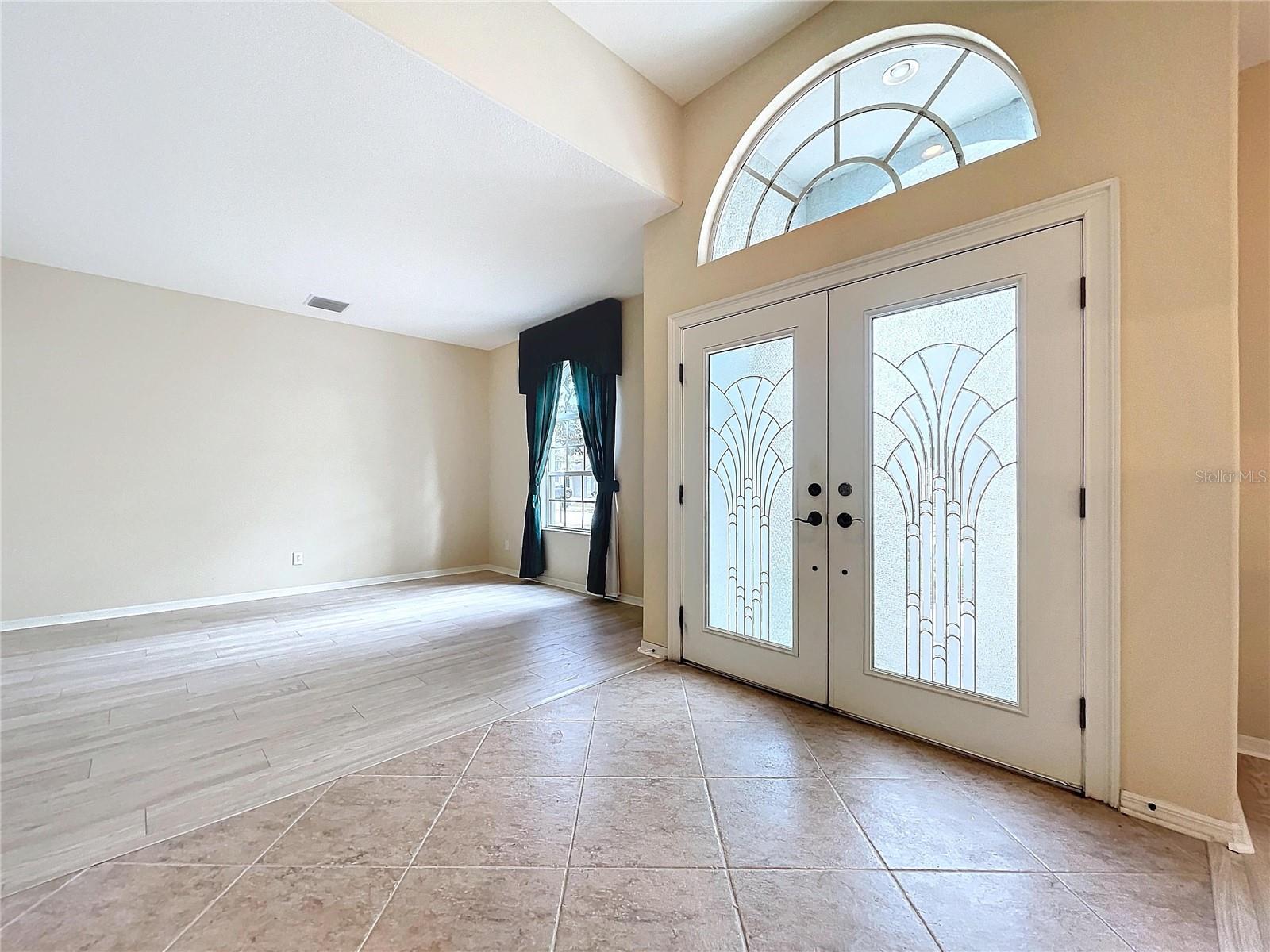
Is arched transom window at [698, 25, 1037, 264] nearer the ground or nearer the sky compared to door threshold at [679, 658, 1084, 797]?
nearer the sky

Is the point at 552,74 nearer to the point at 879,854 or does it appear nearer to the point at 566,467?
the point at 879,854

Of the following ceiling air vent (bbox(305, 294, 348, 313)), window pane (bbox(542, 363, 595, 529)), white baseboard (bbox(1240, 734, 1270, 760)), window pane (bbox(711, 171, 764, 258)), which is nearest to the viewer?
white baseboard (bbox(1240, 734, 1270, 760))

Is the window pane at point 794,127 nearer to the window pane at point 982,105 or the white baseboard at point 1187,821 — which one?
the window pane at point 982,105

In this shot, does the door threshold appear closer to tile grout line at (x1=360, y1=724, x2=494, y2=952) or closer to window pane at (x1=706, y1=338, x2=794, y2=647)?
window pane at (x1=706, y1=338, x2=794, y2=647)

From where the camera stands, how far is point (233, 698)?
2.70 m

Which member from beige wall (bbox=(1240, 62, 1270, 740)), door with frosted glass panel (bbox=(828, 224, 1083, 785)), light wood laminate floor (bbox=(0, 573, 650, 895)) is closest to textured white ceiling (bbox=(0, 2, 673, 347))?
door with frosted glass panel (bbox=(828, 224, 1083, 785))

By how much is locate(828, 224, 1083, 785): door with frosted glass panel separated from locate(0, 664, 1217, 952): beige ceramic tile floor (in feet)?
0.89

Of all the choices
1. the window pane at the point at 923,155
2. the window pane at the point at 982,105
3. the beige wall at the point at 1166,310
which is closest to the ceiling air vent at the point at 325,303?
the window pane at the point at 923,155

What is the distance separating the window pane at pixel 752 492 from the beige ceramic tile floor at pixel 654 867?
2.72 ft

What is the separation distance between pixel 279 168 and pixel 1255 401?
4.85 m

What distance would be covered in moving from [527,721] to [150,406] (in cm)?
458

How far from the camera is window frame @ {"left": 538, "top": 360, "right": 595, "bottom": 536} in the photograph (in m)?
5.58

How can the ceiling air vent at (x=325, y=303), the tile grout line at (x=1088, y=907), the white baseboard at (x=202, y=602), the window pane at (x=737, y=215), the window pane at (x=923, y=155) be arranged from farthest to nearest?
the ceiling air vent at (x=325, y=303)
the white baseboard at (x=202, y=602)
the window pane at (x=737, y=215)
the window pane at (x=923, y=155)
the tile grout line at (x=1088, y=907)

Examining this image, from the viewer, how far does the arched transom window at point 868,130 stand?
7.08 feet
